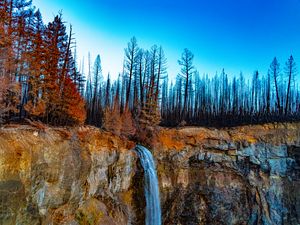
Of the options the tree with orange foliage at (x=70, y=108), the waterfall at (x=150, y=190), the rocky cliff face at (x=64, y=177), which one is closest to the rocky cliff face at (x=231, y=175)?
the waterfall at (x=150, y=190)

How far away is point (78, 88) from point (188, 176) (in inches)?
508

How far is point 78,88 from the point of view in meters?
20.3

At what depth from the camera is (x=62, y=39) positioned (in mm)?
16484

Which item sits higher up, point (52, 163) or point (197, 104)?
point (197, 104)

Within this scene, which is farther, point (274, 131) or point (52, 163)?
point (274, 131)

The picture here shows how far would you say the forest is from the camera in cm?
1309

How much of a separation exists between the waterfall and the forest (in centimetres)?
228

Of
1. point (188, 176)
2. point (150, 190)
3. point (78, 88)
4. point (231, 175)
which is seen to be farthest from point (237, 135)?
point (78, 88)

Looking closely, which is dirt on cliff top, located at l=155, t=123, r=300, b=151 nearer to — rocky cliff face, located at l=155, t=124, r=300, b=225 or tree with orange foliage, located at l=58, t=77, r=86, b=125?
rocky cliff face, located at l=155, t=124, r=300, b=225

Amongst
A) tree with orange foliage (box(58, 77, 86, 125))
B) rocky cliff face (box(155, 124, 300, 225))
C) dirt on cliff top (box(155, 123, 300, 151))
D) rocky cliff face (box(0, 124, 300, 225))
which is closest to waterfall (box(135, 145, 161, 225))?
rocky cliff face (box(0, 124, 300, 225))

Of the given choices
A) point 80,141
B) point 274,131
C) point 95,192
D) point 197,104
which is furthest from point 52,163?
point 197,104

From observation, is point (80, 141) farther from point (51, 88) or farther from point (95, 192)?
point (51, 88)

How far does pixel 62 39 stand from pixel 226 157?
17.7 metres

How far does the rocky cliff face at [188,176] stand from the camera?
1235cm
